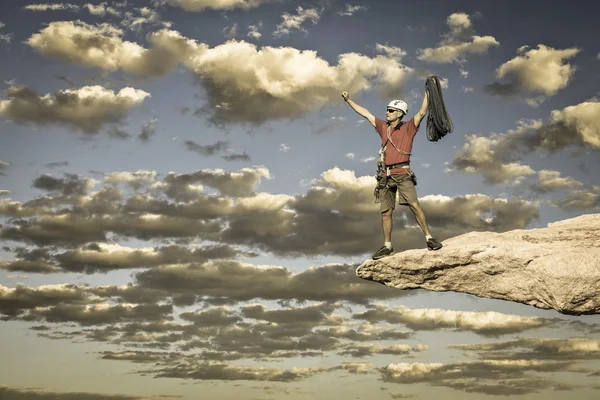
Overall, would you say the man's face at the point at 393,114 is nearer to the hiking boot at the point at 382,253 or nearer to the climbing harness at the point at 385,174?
the climbing harness at the point at 385,174

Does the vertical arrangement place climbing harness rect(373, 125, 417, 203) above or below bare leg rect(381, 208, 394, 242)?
above

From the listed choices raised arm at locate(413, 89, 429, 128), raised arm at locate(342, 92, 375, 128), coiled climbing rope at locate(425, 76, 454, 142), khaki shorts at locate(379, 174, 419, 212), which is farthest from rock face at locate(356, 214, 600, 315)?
raised arm at locate(342, 92, 375, 128)

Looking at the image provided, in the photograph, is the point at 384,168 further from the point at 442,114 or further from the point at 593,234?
the point at 593,234

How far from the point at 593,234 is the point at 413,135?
5.16 metres

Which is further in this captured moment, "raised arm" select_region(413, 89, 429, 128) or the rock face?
"raised arm" select_region(413, 89, 429, 128)

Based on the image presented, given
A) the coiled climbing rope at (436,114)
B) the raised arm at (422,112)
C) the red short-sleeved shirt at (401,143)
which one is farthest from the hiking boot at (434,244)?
the raised arm at (422,112)

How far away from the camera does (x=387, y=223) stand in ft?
54.3

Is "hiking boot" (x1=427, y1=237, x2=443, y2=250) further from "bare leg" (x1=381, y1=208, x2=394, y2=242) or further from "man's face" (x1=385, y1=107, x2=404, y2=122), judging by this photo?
"man's face" (x1=385, y1=107, x2=404, y2=122)

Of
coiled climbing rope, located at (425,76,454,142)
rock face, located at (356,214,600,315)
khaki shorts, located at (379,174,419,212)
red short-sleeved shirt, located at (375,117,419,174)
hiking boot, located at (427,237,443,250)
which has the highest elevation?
coiled climbing rope, located at (425,76,454,142)

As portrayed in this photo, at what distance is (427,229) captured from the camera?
53.4ft

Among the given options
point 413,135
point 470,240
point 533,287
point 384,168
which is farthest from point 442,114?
point 533,287

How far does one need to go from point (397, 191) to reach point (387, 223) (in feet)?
2.77

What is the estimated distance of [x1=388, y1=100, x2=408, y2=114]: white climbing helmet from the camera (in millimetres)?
16391

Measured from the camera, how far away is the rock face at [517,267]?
15.3 m
